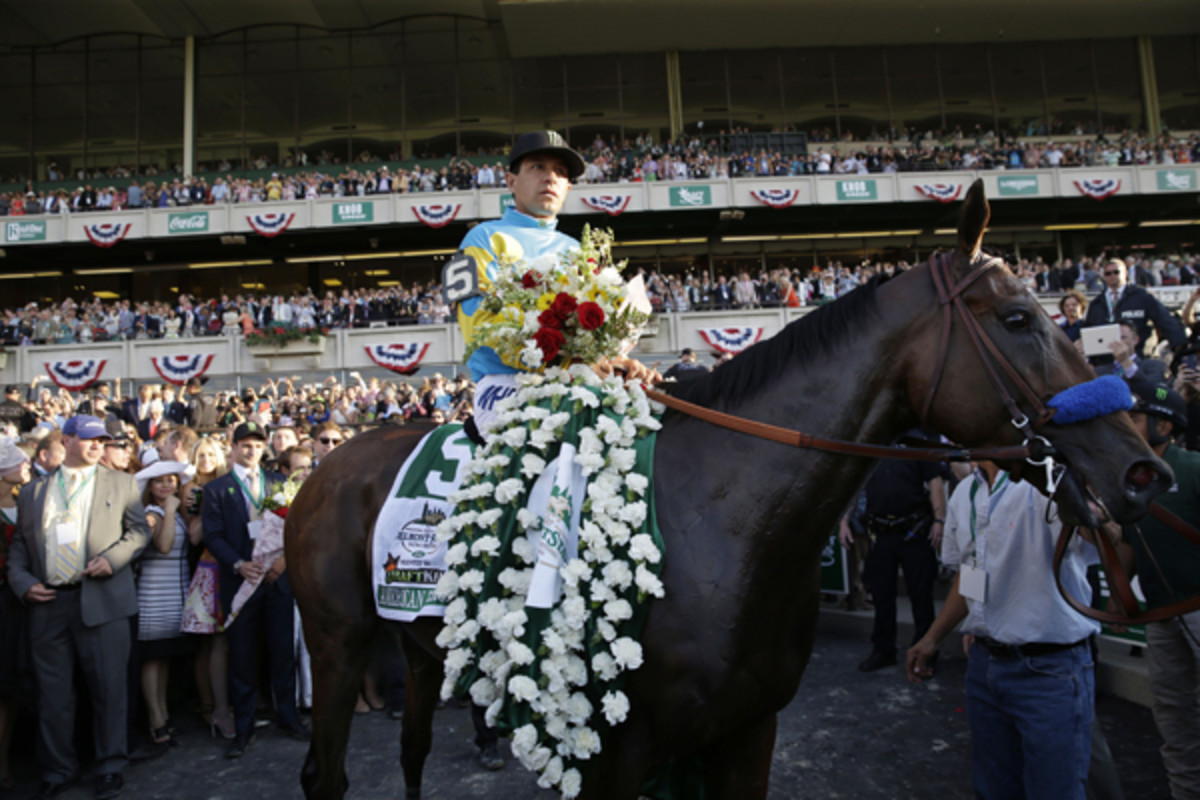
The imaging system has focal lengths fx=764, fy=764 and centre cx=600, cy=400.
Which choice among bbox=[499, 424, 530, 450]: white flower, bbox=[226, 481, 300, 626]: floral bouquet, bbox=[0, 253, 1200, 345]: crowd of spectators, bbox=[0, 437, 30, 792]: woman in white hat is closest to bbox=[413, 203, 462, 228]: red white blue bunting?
bbox=[0, 253, 1200, 345]: crowd of spectators

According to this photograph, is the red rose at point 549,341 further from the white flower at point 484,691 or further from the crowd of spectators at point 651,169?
the crowd of spectators at point 651,169

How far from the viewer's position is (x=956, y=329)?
226 centimetres

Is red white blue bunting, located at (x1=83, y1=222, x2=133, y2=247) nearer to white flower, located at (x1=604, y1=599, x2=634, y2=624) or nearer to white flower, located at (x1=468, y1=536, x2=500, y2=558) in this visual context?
white flower, located at (x1=468, y1=536, x2=500, y2=558)

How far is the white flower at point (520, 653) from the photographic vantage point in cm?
235

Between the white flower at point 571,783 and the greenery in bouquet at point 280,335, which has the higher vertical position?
the greenery in bouquet at point 280,335

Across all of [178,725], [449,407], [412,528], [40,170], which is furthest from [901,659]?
[40,170]

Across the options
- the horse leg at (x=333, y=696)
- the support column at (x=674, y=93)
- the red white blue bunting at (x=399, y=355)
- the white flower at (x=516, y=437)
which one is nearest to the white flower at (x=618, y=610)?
the white flower at (x=516, y=437)

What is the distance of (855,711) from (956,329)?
13.6ft

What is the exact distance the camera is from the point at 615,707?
7.36 feet

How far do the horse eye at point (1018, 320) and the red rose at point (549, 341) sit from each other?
1.42 metres

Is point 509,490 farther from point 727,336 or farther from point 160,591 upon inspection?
point 727,336

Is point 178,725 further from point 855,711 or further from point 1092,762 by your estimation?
point 1092,762

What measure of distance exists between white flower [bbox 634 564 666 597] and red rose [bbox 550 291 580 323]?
0.94 m

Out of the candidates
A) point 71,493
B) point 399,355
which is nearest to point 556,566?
point 71,493
